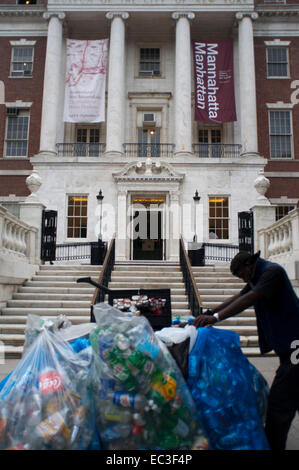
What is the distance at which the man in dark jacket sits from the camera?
269 centimetres

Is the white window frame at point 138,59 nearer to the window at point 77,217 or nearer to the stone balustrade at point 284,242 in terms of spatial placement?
the window at point 77,217

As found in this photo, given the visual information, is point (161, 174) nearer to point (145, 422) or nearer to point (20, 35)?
point (20, 35)

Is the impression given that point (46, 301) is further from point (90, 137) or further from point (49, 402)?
point (90, 137)

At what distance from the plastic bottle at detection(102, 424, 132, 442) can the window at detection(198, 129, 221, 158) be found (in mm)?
20919

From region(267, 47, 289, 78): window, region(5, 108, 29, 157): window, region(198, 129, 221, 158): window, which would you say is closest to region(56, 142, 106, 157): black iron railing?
region(5, 108, 29, 157): window

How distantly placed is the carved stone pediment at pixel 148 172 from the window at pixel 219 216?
2.10 metres

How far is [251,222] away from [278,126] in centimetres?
1189

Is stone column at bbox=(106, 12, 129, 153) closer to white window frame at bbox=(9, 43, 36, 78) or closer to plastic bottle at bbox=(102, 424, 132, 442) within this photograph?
white window frame at bbox=(9, 43, 36, 78)

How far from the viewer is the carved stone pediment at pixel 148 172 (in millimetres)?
18672

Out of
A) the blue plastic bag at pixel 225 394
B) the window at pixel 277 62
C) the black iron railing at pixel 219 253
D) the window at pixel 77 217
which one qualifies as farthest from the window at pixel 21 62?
the blue plastic bag at pixel 225 394

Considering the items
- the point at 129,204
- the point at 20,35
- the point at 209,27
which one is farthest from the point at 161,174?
the point at 20,35

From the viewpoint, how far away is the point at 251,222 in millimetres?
13625

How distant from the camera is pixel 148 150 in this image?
2144cm

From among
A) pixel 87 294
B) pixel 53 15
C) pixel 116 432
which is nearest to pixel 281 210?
pixel 87 294
